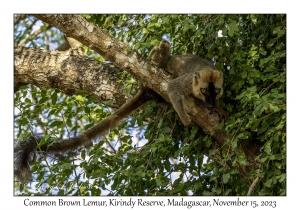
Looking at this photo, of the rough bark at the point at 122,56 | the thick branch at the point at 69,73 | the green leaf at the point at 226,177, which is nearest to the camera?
the green leaf at the point at 226,177

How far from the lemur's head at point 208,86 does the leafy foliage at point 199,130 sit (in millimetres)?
164

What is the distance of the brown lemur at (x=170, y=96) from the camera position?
20.4ft

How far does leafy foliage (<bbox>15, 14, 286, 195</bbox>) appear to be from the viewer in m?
5.64

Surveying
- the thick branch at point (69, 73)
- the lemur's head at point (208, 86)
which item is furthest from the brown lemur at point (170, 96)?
the thick branch at point (69, 73)

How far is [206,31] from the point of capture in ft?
21.4

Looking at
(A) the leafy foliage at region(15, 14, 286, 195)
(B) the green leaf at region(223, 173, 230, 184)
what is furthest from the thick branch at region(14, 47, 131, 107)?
(B) the green leaf at region(223, 173, 230, 184)

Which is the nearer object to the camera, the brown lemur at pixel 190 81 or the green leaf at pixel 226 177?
the green leaf at pixel 226 177

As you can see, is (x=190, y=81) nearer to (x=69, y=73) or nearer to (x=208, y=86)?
(x=208, y=86)

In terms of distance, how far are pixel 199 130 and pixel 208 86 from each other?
0.60m

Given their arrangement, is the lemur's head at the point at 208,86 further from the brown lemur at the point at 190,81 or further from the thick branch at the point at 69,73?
the thick branch at the point at 69,73

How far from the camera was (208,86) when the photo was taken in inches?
265

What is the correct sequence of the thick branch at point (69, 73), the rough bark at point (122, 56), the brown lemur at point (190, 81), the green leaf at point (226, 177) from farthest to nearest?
the thick branch at point (69, 73)
the brown lemur at point (190, 81)
the rough bark at point (122, 56)
the green leaf at point (226, 177)

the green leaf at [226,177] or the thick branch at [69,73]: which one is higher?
the thick branch at [69,73]

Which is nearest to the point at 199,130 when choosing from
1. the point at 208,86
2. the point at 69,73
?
the point at 208,86
